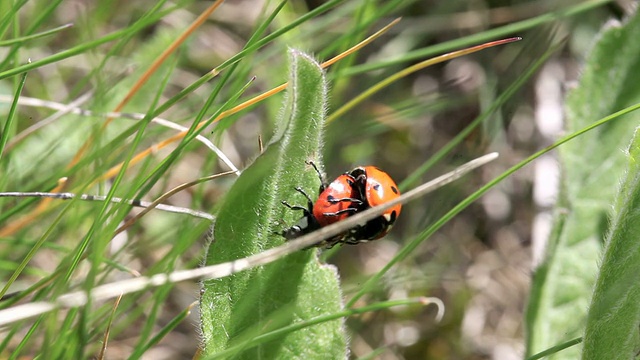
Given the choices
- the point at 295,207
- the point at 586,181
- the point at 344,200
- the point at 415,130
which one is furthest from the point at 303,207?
the point at 415,130

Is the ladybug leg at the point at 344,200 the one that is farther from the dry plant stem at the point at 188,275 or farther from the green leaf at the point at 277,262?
the dry plant stem at the point at 188,275

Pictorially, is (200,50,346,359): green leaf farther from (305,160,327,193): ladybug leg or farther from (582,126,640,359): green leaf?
(582,126,640,359): green leaf

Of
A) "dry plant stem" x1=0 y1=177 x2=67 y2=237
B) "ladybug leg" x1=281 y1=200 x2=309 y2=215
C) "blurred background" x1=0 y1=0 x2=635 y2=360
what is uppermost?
"blurred background" x1=0 y1=0 x2=635 y2=360

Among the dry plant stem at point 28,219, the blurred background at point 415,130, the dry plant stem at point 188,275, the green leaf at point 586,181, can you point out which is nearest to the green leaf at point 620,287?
the dry plant stem at point 188,275

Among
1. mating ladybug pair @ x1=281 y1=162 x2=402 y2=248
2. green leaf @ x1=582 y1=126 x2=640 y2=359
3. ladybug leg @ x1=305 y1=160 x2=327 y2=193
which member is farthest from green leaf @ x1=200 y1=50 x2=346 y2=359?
green leaf @ x1=582 y1=126 x2=640 y2=359

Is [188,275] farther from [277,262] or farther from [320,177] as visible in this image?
[320,177]
